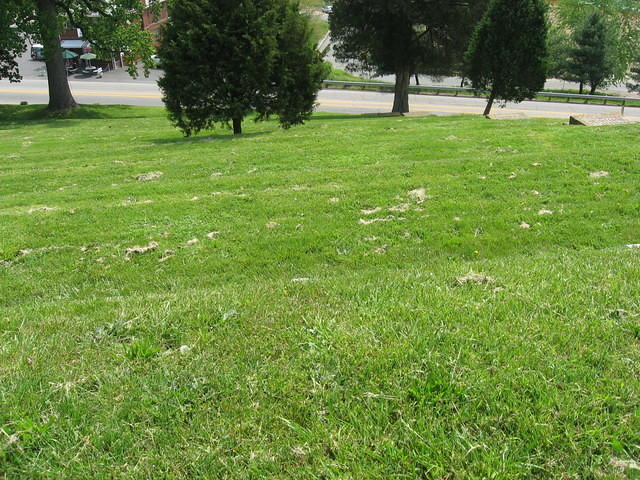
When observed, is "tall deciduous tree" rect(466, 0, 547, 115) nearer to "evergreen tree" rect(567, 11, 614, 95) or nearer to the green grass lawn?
the green grass lawn

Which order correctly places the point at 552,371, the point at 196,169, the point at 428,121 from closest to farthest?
1. the point at 552,371
2. the point at 196,169
3. the point at 428,121

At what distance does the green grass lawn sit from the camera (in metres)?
2.31

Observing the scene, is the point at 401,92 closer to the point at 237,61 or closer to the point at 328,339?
the point at 237,61

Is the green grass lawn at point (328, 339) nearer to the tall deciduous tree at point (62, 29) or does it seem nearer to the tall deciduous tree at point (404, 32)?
the tall deciduous tree at point (404, 32)

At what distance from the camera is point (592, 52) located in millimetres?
42469

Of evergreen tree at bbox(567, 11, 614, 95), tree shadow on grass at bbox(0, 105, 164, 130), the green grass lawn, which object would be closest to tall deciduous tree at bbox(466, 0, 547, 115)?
the green grass lawn

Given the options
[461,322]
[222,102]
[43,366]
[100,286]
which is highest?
[222,102]

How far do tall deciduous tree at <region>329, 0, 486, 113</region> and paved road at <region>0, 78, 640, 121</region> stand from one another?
27.7 ft

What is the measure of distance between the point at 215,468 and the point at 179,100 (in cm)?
1550

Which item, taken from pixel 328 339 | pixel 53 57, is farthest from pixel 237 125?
pixel 53 57

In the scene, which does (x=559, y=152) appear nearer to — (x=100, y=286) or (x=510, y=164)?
(x=510, y=164)

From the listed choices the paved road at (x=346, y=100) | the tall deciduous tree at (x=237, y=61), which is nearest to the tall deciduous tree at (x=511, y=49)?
the tall deciduous tree at (x=237, y=61)

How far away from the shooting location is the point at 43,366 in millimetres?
3088

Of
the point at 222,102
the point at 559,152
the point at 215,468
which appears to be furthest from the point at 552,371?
the point at 222,102
